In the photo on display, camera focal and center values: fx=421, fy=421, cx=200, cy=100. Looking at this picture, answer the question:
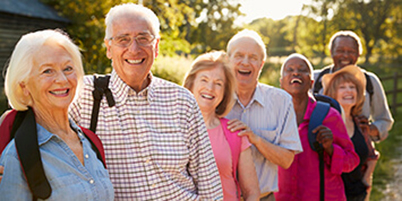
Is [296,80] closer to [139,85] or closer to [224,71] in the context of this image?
[224,71]

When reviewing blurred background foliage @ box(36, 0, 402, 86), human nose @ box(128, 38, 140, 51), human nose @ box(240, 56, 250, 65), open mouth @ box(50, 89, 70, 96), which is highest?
blurred background foliage @ box(36, 0, 402, 86)

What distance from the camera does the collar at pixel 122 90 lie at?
2.51m

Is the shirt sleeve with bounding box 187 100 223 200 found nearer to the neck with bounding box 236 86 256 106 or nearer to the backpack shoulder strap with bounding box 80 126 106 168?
the backpack shoulder strap with bounding box 80 126 106 168

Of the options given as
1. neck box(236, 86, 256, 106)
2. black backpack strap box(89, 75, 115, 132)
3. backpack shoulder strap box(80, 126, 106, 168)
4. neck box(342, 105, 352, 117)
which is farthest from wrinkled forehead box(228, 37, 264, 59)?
backpack shoulder strap box(80, 126, 106, 168)

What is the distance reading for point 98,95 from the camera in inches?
97.2

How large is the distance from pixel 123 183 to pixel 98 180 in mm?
329

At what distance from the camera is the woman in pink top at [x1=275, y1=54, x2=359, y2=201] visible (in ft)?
12.3

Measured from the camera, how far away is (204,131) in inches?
108

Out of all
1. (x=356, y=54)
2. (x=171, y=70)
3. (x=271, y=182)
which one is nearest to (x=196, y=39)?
(x=171, y=70)

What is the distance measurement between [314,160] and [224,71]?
1.30 meters

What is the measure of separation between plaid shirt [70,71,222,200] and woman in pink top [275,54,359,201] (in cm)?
131

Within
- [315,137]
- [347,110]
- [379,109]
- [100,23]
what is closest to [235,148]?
[315,137]

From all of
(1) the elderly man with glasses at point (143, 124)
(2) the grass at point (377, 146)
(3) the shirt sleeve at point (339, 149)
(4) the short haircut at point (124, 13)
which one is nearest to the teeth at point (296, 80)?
(3) the shirt sleeve at point (339, 149)

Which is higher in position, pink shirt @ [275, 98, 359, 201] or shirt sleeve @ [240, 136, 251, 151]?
shirt sleeve @ [240, 136, 251, 151]
